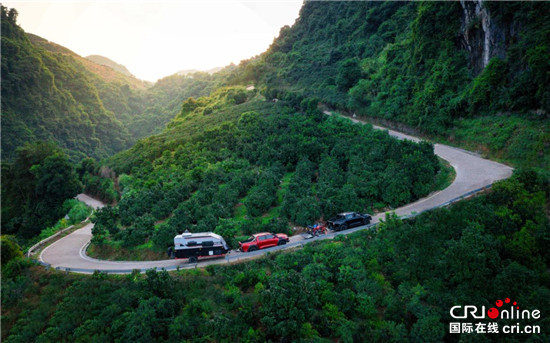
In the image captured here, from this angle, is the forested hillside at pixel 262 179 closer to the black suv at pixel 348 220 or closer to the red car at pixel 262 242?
the red car at pixel 262 242

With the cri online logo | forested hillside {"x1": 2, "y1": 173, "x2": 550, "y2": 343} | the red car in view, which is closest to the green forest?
forested hillside {"x1": 2, "y1": 173, "x2": 550, "y2": 343}

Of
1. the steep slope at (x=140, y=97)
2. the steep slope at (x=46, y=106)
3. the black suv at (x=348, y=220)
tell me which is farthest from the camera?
the steep slope at (x=140, y=97)

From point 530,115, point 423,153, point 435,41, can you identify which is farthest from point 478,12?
point 423,153

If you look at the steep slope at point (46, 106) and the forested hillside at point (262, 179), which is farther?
the steep slope at point (46, 106)

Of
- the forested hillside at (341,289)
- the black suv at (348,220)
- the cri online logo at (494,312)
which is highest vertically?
the black suv at (348,220)

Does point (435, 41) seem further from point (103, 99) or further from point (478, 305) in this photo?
point (103, 99)

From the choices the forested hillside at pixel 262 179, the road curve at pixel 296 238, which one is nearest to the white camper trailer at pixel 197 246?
the road curve at pixel 296 238
